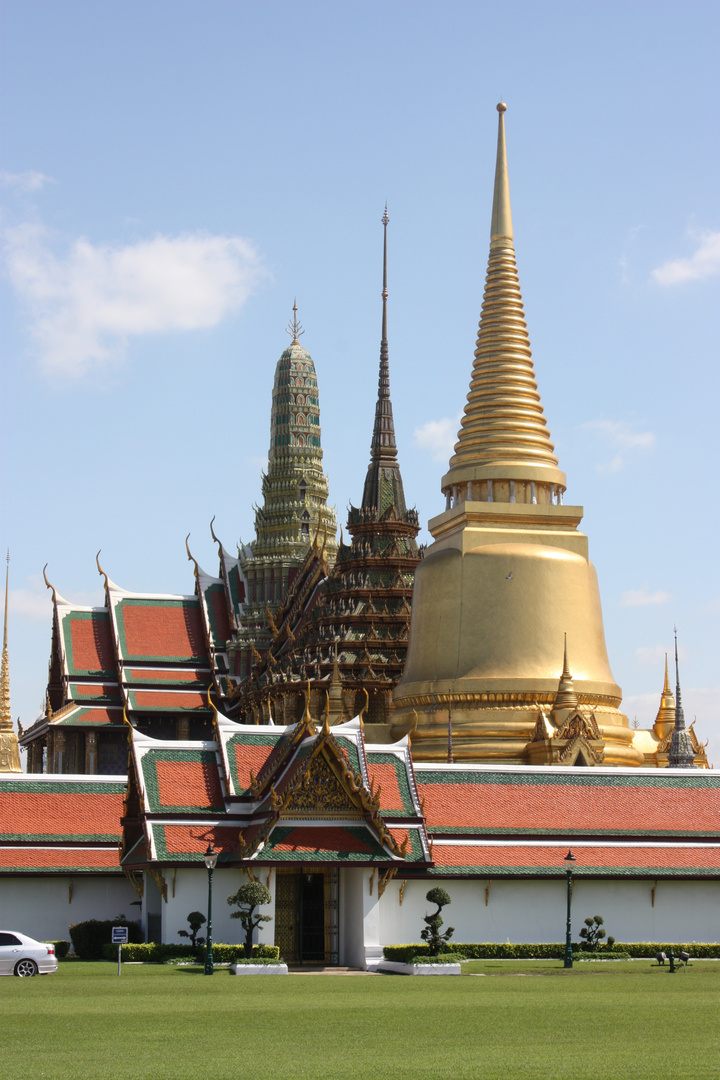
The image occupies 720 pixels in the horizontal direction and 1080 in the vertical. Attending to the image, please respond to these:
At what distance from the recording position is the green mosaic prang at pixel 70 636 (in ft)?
196

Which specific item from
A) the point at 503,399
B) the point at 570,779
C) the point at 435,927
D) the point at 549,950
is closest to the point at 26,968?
the point at 435,927

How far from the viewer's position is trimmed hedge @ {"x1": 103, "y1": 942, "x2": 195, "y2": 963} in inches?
1027

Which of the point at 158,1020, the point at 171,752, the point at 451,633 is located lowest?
the point at 158,1020

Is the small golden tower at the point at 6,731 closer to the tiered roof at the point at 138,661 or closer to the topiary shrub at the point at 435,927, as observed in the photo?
the tiered roof at the point at 138,661

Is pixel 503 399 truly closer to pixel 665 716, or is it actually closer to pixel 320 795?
pixel 665 716

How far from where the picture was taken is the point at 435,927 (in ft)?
84.2

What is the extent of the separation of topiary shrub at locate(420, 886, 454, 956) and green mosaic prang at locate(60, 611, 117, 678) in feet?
112

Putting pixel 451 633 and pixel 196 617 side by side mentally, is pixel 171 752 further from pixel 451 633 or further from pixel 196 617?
pixel 196 617

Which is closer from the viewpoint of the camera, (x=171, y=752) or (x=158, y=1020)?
(x=158, y=1020)

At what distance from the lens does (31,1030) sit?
1623 centimetres

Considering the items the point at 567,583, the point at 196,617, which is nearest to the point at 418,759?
the point at 567,583

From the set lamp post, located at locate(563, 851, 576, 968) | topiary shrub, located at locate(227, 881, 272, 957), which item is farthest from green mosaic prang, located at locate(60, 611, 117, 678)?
topiary shrub, located at locate(227, 881, 272, 957)

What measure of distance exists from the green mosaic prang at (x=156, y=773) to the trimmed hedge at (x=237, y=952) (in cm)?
265

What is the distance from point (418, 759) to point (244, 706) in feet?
57.9
